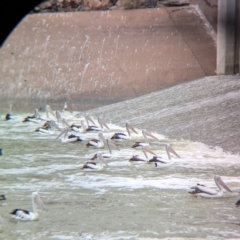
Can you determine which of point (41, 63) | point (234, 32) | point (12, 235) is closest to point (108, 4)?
point (41, 63)

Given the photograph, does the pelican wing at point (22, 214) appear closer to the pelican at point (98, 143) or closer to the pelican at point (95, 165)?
the pelican at point (95, 165)

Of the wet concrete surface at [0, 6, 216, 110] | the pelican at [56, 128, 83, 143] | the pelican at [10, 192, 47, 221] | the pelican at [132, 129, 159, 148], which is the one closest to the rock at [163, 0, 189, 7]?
the wet concrete surface at [0, 6, 216, 110]

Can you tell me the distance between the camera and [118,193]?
17.5 ft

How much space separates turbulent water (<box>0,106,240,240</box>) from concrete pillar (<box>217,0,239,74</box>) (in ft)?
11.2

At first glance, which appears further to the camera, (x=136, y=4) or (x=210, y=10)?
(x=136, y=4)

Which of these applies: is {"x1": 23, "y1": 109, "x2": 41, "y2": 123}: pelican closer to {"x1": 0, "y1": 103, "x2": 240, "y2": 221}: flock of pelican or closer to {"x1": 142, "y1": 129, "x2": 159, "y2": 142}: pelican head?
{"x1": 0, "y1": 103, "x2": 240, "y2": 221}: flock of pelican

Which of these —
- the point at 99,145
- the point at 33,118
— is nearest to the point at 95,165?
the point at 99,145

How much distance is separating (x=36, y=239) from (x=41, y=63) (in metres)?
10.0

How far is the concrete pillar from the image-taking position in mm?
11094

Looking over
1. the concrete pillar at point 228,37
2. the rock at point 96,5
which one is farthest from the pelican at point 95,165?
the rock at point 96,5

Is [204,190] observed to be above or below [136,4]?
above

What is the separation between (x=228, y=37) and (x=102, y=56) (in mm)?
3019

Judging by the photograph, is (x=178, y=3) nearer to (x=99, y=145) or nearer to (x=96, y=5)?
(x=96, y=5)

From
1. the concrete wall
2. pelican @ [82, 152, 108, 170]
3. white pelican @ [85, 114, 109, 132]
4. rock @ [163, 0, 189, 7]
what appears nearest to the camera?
pelican @ [82, 152, 108, 170]
